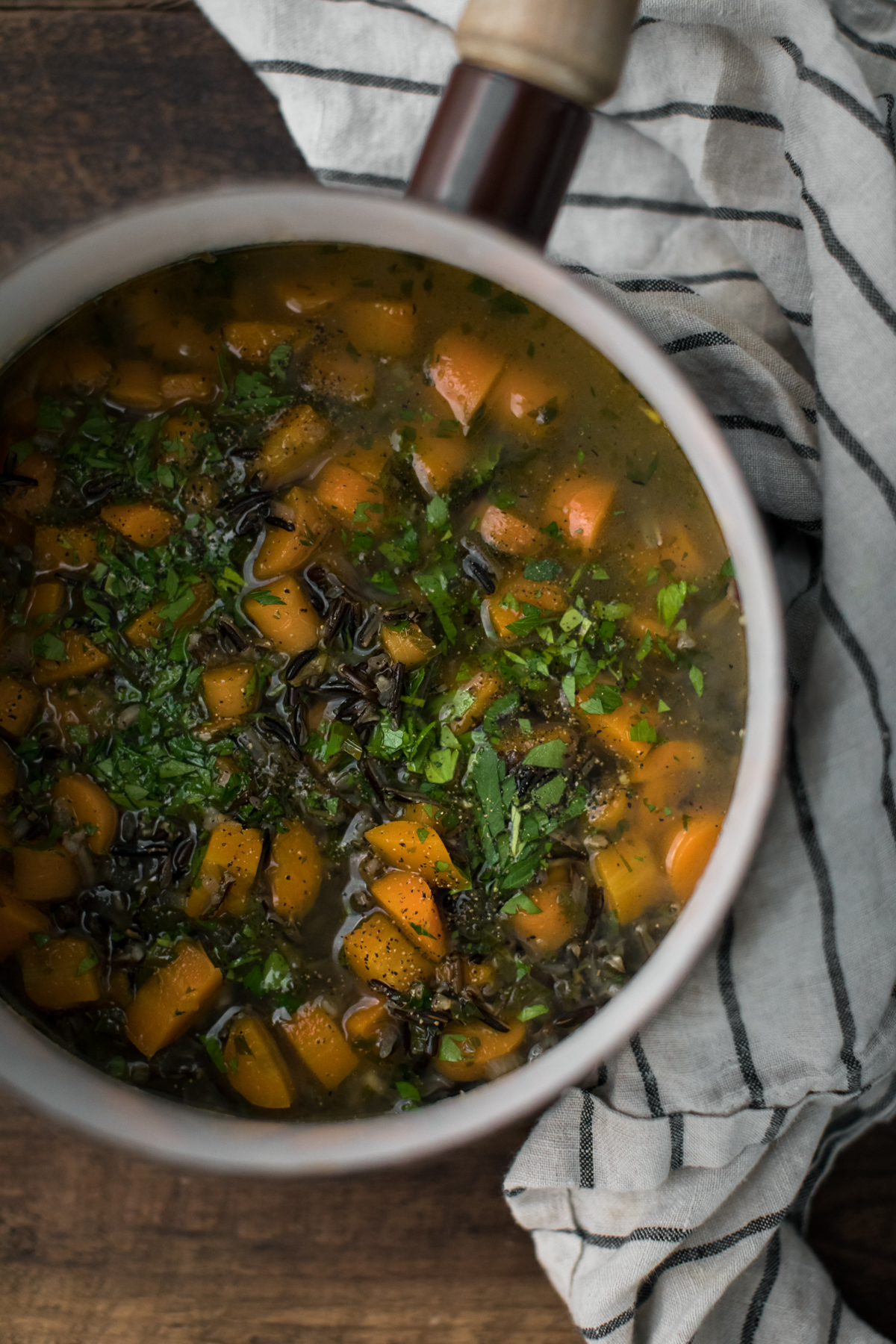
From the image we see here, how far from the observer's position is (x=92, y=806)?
1.40m

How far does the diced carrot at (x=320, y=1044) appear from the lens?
142cm

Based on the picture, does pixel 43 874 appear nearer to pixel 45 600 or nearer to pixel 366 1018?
pixel 45 600

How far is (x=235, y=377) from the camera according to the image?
4.56ft

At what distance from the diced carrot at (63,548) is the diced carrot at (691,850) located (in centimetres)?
84

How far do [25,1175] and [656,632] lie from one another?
1.30m

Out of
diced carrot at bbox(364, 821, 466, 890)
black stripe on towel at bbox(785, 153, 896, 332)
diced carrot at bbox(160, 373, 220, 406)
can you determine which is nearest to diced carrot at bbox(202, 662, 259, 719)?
diced carrot at bbox(364, 821, 466, 890)

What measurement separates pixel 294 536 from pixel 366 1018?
25.0 inches

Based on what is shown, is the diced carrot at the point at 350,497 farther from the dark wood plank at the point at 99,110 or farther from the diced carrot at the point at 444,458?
the dark wood plank at the point at 99,110

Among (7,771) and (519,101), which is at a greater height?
(519,101)

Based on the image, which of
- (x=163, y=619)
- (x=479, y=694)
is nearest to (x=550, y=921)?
(x=479, y=694)

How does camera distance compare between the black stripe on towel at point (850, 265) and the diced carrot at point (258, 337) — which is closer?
the diced carrot at point (258, 337)

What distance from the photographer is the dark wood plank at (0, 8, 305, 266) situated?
1.70 meters

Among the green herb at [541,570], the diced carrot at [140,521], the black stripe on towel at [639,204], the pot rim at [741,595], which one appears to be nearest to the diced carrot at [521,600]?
the green herb at [541,570]

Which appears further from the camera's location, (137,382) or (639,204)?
(639,204)
